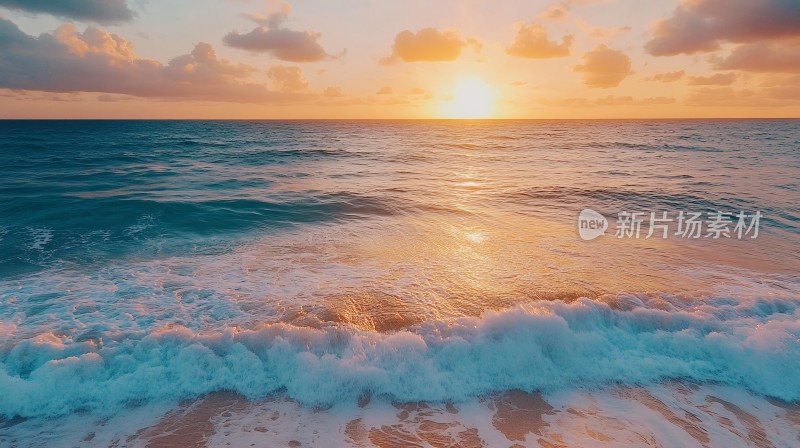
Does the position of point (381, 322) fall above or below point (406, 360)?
above

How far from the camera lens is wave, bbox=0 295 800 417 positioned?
5.87 metres

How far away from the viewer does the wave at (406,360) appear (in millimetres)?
5867

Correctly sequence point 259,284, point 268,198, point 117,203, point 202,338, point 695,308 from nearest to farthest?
point 202,338 → point 695,308 → point 259,284 → point 117,203 → point 268,198

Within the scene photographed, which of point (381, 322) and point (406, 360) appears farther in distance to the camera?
point (381, 322)

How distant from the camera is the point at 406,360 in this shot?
251 inches

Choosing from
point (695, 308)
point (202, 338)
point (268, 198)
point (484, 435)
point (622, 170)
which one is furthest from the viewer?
point (622, 170)

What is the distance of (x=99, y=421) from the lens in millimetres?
5324

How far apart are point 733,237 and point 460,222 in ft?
29.8

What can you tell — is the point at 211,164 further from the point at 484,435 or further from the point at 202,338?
the point at 484,435

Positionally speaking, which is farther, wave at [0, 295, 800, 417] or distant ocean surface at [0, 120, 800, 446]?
wave at [0, 295, 800, 417]

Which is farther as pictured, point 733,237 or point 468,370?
point 733,237

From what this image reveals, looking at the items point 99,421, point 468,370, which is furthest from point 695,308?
point 99,421

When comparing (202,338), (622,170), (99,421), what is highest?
(622,170)

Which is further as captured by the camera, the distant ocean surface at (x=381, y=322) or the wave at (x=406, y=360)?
the wave at (x=406, y=360)
